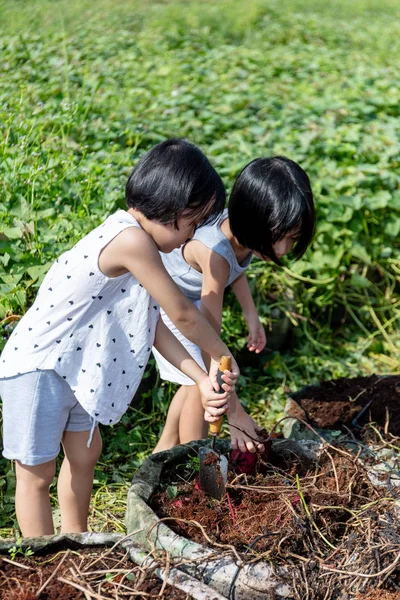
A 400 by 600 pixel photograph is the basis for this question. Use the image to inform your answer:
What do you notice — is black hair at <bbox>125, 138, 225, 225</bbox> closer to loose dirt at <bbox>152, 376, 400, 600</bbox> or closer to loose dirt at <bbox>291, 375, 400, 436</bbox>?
loose dirt at <bbox>152, 376, 400, 600</bbox>

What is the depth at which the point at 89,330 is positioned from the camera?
2.11 metres

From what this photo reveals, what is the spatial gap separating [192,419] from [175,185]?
107 cm

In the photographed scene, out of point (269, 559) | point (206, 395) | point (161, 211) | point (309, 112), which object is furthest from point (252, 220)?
point (309, 112)

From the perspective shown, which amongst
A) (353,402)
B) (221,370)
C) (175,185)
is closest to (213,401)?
(221,370)

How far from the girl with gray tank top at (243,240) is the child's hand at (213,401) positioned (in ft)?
0.80

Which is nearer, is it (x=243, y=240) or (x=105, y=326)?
(x=105, y=326)

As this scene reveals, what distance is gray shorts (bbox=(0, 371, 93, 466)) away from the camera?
6.87ft

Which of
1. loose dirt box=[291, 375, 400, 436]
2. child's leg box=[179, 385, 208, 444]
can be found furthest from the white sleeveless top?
loose dirt box=[291, 375, 400, 436]

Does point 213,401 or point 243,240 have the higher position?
point 243,240

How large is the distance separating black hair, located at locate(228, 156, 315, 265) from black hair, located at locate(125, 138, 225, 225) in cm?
35

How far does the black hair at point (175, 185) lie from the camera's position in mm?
2002

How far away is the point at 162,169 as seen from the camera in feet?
6.63

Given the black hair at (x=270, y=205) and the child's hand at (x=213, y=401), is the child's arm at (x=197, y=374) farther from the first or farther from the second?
the black hair at (x=270, y=205)

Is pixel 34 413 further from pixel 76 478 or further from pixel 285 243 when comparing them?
pixel 285 243
